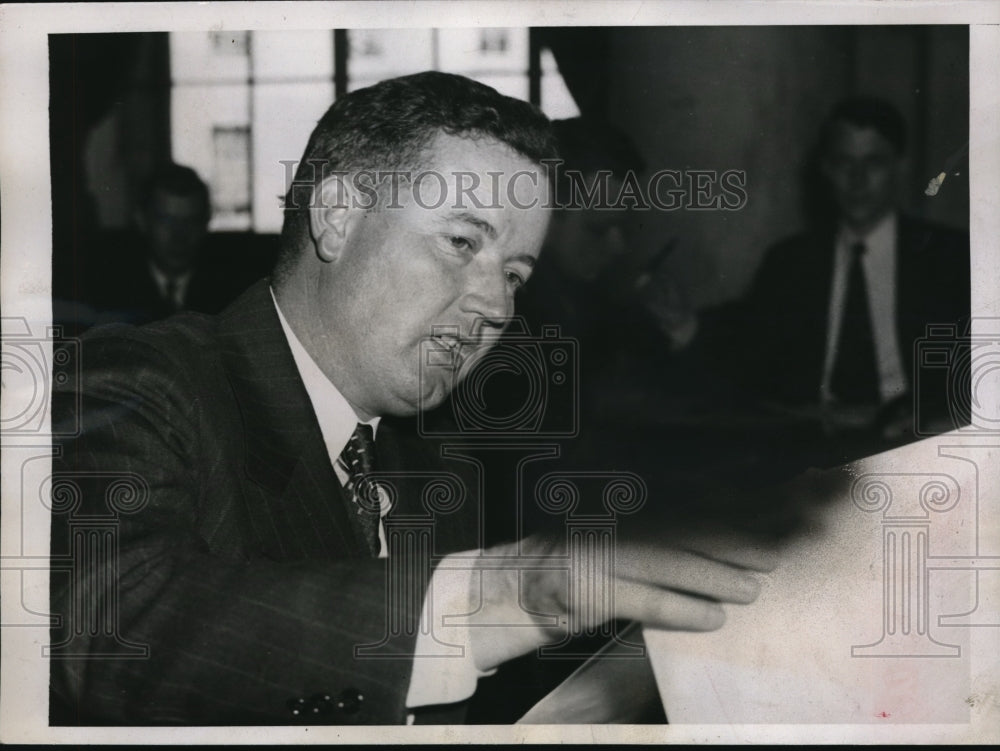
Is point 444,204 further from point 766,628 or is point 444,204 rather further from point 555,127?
point 766,628

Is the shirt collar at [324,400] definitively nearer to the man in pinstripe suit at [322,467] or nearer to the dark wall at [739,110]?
the man in pinstripe suit at [322,467]

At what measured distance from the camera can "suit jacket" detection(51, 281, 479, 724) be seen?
61.1 inches

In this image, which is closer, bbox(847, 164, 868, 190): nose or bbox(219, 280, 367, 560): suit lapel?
bbox(219, 280, 367, 560): suit lapel

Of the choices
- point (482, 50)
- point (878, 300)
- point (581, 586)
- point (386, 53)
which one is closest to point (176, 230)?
point (386, 53)

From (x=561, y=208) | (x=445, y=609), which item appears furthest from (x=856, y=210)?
(x=445, y=609)

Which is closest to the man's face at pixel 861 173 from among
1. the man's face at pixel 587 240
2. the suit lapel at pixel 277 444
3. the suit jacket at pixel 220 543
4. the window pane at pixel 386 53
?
the man's face at pixel 587 240

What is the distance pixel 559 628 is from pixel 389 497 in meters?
0.35

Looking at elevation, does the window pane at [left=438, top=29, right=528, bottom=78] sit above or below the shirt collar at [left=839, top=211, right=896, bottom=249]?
above

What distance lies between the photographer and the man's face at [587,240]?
1647 mm

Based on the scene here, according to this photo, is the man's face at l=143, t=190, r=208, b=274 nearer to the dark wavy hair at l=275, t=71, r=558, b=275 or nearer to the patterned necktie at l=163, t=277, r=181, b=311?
the patterned necktie at l=163, t=277, r=181, b=311

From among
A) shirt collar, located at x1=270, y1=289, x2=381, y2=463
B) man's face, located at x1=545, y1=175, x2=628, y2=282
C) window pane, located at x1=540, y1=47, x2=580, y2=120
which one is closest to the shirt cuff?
shirt collar, located at x1=270, y1=289, x2=381, y2=463

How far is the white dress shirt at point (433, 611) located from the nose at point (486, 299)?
0.75ft

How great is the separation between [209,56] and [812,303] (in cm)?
107

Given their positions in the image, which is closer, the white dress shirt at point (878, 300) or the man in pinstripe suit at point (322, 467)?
the man in pinstripe suit at point (322, 467)
